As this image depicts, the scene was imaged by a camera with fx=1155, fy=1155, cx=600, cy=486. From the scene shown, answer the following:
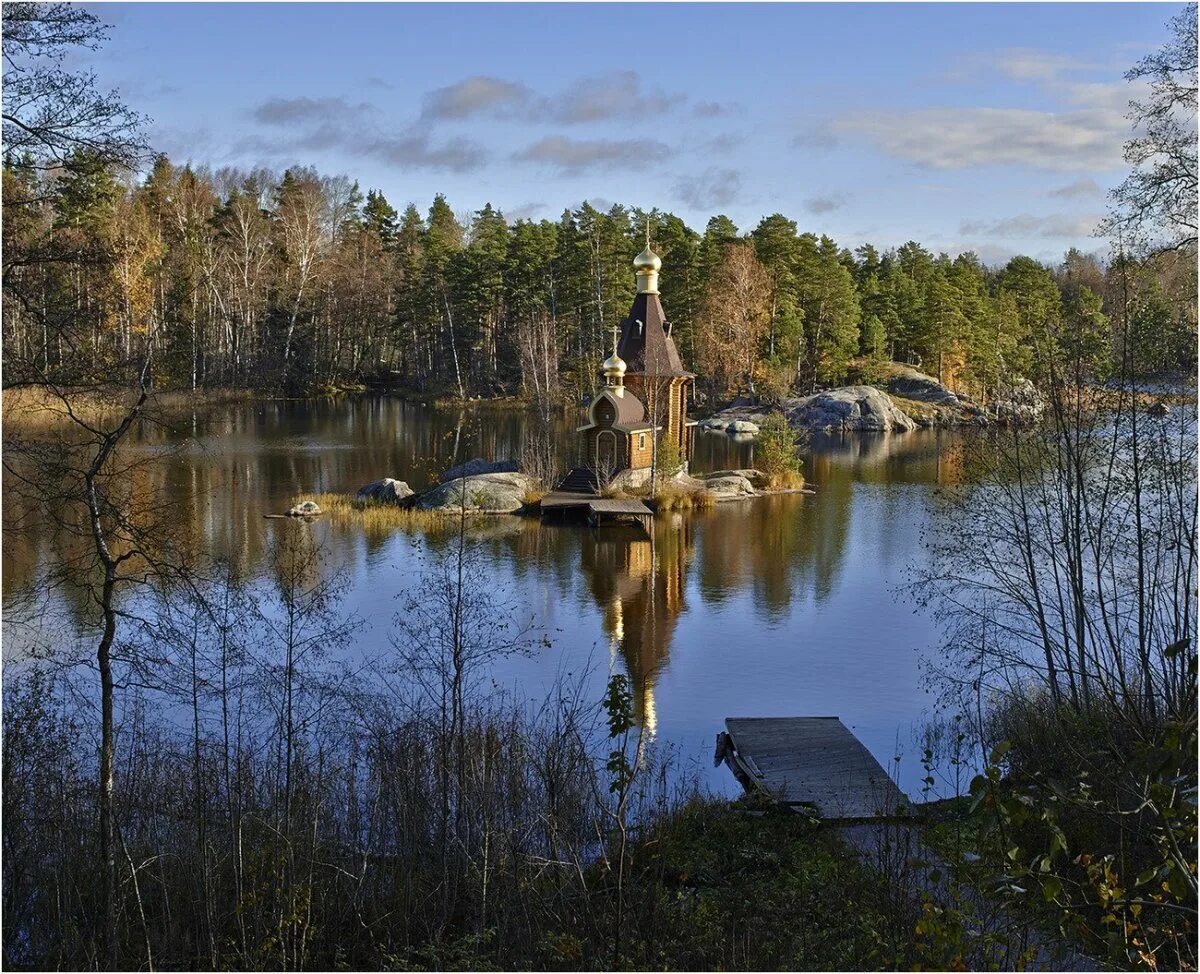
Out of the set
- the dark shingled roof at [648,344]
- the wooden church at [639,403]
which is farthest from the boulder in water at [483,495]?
the dark shingled roof at [648,344]

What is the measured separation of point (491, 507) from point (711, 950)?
18.8 meters

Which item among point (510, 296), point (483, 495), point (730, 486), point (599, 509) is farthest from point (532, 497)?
point (510, 296)

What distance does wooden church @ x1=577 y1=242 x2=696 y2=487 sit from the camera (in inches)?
1070

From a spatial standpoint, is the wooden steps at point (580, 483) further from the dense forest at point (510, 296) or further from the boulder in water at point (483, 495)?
the dense forest at point (510, 296)

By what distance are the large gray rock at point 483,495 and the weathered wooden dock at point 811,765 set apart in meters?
13.7

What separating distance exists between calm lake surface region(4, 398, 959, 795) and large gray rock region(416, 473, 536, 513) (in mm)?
1229

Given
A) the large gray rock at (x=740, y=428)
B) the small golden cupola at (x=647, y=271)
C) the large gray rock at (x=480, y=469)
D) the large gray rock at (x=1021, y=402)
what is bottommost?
the large gray rock at (x=480, y=469)

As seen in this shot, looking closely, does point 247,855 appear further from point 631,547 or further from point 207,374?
point 207,374

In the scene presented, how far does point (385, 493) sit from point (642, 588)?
8.69 m

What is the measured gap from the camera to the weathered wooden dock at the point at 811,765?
9.39 m

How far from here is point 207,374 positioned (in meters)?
42.2

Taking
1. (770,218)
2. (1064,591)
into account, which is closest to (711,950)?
(1064,591)

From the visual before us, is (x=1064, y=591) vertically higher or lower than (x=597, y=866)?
higher

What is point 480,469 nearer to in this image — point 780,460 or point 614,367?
point 614,367
